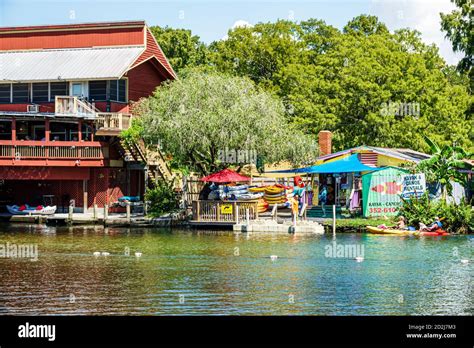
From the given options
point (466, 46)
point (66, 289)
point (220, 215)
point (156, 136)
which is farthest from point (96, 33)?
point (66, 289)

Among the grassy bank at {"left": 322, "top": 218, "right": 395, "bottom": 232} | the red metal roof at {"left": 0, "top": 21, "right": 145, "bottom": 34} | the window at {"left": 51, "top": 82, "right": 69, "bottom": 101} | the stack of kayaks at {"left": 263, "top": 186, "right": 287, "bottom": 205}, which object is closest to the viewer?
the grassy bank at {"left": 322, "top": 218, "right": 395, "bottom": 232}

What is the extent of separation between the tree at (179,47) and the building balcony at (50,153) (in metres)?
27.5

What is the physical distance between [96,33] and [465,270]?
130ft

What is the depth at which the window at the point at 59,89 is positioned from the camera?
61.6m

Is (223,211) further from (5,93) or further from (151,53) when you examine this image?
(5,93)

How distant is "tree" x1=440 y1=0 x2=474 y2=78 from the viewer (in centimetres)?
5053

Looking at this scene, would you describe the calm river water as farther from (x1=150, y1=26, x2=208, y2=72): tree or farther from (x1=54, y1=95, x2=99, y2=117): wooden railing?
(x1=150, y1=26, x2=208, y2=72): tree

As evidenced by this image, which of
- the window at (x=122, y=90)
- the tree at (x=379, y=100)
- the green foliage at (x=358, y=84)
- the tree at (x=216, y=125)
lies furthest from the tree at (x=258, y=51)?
the tree at (x=216, y=125)

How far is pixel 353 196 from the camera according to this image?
5131cm

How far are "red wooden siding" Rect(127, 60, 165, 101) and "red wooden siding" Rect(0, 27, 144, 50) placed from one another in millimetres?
2051

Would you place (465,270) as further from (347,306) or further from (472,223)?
(472,223)

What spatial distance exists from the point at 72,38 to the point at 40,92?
543cm

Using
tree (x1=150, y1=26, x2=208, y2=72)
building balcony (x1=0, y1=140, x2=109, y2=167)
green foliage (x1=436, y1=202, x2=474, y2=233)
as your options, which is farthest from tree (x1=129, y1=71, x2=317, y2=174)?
tree (x1=150, y1=26, x2=208, y2=72)

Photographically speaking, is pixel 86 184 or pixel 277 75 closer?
pixel 86 184
